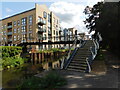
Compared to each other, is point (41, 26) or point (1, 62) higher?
point (41, 26)

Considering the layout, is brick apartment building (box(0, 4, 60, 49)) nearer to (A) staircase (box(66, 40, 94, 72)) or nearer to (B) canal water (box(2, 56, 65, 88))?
(B) canal water (box(2, 56, 65, 88))

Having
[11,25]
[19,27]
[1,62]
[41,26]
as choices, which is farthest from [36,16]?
[1,62]

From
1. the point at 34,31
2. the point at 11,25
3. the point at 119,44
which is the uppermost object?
the point at 11,25

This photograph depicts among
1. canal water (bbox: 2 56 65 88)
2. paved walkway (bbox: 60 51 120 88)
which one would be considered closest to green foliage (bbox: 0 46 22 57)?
canal water (bbox: 2 56 65 88)

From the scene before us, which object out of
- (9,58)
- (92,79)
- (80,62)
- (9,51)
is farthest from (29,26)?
(92,79)

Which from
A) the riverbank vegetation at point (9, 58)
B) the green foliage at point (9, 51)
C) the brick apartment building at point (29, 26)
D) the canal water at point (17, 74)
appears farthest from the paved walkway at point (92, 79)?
the brick apartment building at point (29, 26)

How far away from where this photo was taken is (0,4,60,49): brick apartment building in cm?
3344

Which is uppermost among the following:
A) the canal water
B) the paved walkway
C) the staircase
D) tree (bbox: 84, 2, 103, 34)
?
tree (bbox: 84, 2, 103, 34)

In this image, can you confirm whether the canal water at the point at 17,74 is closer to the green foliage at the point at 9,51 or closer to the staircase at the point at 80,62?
the staircase at the point at 80,62

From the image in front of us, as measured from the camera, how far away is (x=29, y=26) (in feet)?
114

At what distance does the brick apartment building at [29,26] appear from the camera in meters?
33.4

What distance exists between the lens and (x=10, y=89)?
7082mm

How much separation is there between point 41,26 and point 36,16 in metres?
4.43

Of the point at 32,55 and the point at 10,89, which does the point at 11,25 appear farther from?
the point at 10,89
